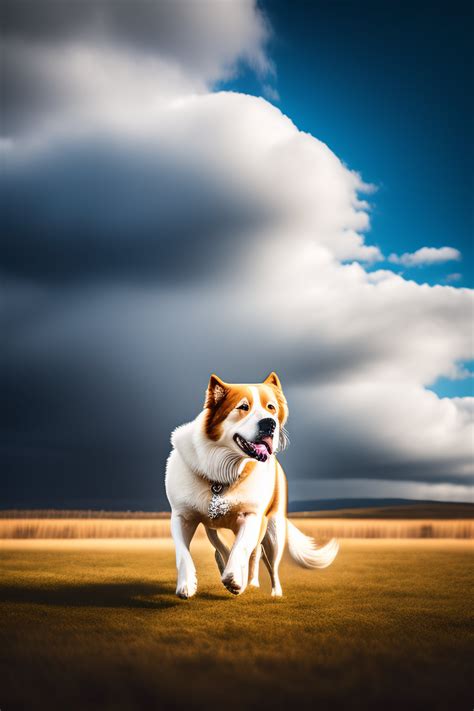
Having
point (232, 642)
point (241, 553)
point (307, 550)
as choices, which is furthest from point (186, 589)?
point (307, 550)

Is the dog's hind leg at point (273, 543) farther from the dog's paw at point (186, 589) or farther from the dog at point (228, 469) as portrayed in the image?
the dog's paw at point (186, 589)

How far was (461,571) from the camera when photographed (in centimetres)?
1073

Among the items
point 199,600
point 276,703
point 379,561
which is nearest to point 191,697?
point 276,703

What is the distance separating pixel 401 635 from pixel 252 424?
229 centimetres

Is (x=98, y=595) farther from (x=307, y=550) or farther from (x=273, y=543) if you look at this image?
(x=307, y=550)

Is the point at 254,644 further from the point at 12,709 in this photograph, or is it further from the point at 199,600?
the point at 199,600

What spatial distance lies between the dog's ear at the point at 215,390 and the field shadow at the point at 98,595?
2.13 meters

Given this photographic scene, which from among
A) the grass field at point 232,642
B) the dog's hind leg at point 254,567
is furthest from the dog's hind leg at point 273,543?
the grass field at point 232,642

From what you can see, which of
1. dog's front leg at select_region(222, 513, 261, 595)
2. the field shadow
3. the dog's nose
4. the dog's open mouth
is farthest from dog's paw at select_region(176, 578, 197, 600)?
the dog's nose

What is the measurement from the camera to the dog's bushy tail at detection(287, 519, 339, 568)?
9.21m

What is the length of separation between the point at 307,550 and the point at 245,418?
11.5 feet

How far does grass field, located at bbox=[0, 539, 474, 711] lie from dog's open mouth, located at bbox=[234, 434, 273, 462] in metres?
1.49

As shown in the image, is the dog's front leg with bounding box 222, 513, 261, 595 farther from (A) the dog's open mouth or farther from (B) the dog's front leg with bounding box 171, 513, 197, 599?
(A) the dog's open mouth

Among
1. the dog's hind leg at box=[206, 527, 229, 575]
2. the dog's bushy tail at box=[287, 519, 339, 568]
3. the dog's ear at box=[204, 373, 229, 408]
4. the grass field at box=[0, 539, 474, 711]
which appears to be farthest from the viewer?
the dog's bushy tail at box=[287, 519, 339, 568]
